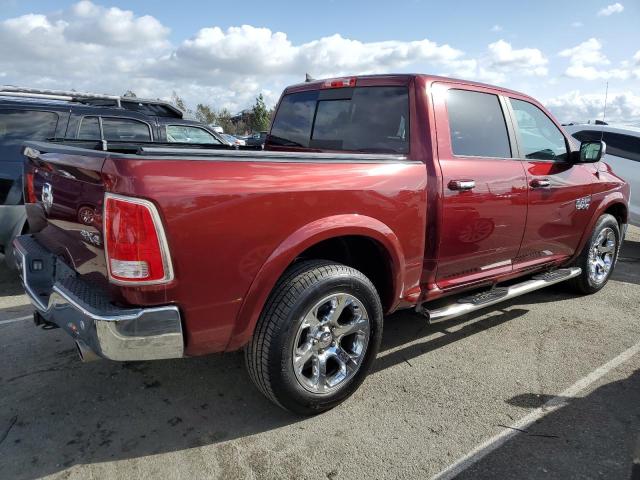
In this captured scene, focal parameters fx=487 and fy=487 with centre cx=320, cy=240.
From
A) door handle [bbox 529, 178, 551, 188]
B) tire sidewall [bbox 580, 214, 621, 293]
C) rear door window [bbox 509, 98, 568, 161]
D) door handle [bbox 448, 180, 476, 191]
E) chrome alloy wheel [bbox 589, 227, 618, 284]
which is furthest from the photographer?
chrome alloy wheel [bbox 589, 227, 618, 284]

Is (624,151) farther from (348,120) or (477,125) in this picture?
(348,120)

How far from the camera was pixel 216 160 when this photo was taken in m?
2.22

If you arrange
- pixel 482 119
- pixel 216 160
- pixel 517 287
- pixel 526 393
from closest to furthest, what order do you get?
pixel 216 160 → pixel 526 393 → pixel 482 119 → pixel 517 287

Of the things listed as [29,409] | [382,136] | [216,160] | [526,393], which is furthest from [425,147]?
[29,409]

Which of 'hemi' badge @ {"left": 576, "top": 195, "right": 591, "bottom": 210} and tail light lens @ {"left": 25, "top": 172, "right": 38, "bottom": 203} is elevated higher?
tail light lens @ {"left": 25, "top": 172, "right": 38, "bottom": 203}

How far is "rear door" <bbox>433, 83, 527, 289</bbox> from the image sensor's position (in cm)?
319

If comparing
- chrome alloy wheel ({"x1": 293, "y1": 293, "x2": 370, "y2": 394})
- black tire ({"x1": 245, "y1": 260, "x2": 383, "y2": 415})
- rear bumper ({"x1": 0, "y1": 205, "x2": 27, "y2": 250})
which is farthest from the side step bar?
rear bumper ({"x1": 0, "y1": 205, "x2": 27, "y2": 250})

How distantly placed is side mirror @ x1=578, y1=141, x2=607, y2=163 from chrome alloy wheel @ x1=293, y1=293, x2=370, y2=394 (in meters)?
2.69

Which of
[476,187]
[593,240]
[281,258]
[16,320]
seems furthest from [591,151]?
[16,320]

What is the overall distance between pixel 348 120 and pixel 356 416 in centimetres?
205

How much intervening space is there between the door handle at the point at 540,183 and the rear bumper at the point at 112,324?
2.89 m

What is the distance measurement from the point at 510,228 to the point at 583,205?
125cm

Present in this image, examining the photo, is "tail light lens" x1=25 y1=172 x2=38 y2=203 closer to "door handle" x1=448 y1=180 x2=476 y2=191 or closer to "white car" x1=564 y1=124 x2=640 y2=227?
"door handle" x1=448 y1=180 x2=476 y2=191

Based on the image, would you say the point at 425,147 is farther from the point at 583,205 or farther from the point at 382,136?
the point at 583,205
